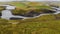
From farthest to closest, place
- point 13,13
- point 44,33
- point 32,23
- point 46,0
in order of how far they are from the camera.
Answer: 1. point 46,0
2. point 13,13
3. point 32,23
4. point 44,33

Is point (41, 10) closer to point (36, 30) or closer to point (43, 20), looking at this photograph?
point (43, 20)

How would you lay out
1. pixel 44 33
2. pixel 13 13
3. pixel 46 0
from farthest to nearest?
pixel 46 0 < pixel 13 13 < pixel 44 33

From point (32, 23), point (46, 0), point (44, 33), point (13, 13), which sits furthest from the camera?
point (46, 0)

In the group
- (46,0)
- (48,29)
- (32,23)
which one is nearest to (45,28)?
(48,29)

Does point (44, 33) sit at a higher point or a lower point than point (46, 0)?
lower

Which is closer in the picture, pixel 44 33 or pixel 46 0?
pixel 44 33

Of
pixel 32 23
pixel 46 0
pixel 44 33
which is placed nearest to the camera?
pixel 44 33

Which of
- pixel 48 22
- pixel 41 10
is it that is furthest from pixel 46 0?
pixel 48 22

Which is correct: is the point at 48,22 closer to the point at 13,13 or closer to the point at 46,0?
the point at 13,13

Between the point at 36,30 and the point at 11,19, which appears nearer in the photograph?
the point at 36,30
